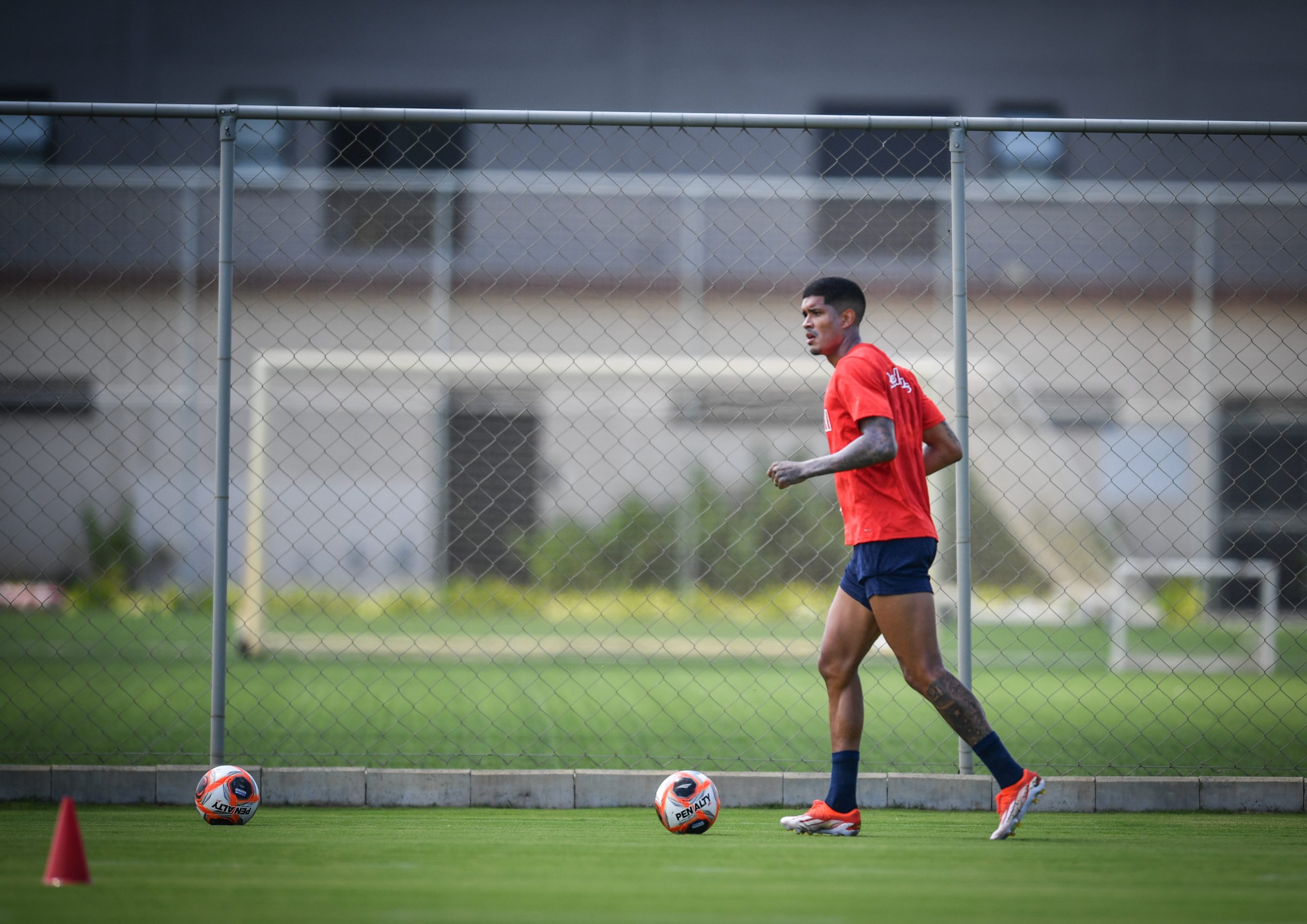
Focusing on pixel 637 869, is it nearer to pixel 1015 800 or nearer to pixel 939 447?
pixel 1015 800

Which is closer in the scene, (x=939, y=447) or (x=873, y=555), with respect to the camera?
(x=873, y=555)

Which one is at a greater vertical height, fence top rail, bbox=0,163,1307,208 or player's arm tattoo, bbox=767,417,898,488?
fence top rail, bbox=0,163,1307,208

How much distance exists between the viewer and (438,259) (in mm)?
14773

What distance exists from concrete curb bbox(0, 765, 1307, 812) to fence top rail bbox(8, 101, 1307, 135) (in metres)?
2.52

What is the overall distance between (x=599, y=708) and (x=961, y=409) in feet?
11.2

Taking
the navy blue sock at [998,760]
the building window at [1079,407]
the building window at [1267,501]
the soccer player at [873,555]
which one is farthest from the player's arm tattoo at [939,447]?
the building window at [1079,407]

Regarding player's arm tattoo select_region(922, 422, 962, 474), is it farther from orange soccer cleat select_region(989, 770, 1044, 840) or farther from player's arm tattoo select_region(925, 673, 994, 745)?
orange soccer cleat select_region(989, 770, 1044, 840)

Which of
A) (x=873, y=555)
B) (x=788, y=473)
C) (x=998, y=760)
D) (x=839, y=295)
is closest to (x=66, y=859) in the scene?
(x=788, y=473)

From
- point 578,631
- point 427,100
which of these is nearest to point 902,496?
point 578,631

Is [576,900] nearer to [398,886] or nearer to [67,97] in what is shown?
[398,886]

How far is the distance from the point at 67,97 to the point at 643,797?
51.7ft

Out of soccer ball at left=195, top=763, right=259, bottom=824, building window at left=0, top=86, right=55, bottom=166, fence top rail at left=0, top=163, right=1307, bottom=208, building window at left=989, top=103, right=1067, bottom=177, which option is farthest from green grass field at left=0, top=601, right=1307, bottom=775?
A: building window at left=989, top=103, right=1067, bottom=177

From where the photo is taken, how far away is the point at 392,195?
12875 mm

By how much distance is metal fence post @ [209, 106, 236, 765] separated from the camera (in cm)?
438
